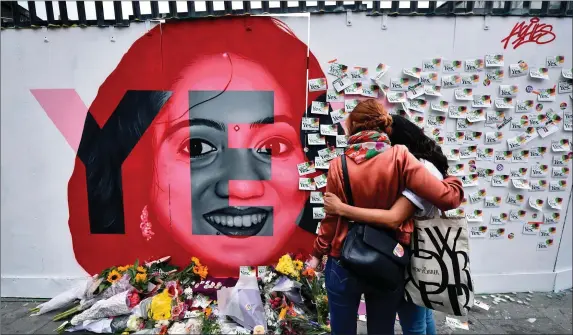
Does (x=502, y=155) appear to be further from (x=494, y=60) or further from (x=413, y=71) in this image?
(x=413, y=71)

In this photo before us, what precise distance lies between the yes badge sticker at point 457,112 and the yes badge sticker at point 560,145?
92 centimetres

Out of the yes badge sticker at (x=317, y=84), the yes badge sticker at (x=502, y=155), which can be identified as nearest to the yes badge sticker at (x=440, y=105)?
the yes badge sticker at (x=502, y=155)

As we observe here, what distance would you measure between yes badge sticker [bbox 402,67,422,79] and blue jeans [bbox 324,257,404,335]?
2.01 meters

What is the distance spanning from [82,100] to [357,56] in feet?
8.73

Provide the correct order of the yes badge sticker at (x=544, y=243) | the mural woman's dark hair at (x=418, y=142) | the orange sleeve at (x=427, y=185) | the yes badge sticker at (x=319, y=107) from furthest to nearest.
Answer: the yes badge sticker at (x=544, y=243) → the yes badge sticker at (x=319, y=107) → the mural woman's dark hair at (x=418, y=142) → the orange sleeve at (x=427, y=185)

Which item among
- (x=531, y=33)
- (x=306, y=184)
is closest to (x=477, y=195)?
(x=531, y=33)

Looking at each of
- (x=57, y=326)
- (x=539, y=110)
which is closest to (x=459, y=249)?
(x=539, y=110)

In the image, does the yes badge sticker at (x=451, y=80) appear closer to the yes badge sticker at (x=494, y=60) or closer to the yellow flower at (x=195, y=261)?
the yes badge sticker at (x=494, y=60)

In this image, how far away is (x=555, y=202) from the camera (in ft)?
9.76

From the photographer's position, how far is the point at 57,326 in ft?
8.68

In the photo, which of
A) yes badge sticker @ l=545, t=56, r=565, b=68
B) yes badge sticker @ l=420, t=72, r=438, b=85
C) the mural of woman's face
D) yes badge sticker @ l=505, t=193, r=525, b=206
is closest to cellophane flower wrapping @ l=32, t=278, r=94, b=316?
the mural of woman's face

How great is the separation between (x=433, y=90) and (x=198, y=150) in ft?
7.55

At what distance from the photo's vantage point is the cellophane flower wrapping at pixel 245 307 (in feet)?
8.18

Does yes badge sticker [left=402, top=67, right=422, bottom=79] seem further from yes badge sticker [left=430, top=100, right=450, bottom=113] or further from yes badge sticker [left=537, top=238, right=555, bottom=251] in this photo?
yes badge sticker [left=537, top=238, right=555, bottom=251]
